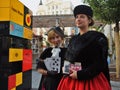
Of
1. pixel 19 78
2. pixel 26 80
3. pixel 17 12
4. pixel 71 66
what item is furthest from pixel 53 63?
pixel 26 80

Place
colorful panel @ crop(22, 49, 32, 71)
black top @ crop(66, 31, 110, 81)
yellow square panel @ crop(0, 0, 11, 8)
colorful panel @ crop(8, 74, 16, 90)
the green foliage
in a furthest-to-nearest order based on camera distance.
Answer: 1. the green foliage
2. colorful panel @ crop(22, 49, 32, 71)
3. colorful panel @ crop(8, 74, 16, 90)
4. yellow square panel @ crop(0, 0, 11, 8)
5. black top @ crop(66, 31, 110, 81)

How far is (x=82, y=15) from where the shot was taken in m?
3.18

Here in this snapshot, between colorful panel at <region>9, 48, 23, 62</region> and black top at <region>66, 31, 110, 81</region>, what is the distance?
2.46m

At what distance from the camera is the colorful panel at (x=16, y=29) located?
5352 mm

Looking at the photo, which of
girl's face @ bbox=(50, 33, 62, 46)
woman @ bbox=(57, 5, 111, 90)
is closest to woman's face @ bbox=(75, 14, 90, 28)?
woman @ bbox=(57, 5, 111, 90)

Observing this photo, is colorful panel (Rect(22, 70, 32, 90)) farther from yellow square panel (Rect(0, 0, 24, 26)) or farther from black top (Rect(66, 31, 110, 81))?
black top (Rect(66, 31, 110, 81))

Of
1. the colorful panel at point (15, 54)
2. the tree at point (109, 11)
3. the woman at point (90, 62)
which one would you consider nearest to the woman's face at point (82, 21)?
the woman at point (90, 62)

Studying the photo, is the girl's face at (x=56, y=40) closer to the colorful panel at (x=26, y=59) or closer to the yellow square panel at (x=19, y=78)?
the yellow square panel at (x=19, y=78)

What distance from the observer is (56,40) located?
4.00 meters

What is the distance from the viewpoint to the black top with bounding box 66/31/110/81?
2947 millimetres

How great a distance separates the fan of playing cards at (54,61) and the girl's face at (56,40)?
0.24 ft

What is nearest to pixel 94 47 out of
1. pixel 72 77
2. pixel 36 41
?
pixel 72 77

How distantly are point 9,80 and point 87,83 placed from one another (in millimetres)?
2537

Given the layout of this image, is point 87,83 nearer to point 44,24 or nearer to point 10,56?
point 10,56
